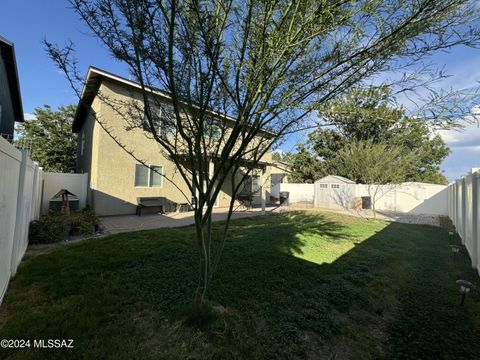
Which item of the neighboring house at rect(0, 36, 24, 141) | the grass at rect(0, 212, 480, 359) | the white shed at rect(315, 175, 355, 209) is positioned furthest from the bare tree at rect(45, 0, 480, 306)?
the white shed at rect(315, 175, 355, 209)

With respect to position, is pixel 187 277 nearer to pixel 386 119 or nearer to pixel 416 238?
pixel 386 119

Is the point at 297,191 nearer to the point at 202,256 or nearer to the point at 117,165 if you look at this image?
the point at 117,165

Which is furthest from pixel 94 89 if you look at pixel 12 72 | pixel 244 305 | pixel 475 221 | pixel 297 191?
pixel 297 191

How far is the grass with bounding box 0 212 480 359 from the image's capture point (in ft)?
8.61

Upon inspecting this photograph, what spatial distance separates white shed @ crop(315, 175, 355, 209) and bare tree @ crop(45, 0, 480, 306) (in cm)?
1744

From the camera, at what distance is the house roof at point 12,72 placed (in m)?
8.58

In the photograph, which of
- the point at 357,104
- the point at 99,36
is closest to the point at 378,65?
the point at 357,104

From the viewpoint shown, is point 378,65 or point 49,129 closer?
point 378,65

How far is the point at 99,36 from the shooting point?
2.38 meters

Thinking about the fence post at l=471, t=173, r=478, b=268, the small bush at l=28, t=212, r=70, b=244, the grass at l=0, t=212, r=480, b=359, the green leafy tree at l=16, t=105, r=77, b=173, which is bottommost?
the grass at l=0, t=212, r=480, b=359

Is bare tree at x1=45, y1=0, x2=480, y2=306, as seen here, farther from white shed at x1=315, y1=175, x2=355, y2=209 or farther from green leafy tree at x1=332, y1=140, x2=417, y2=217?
white shed at x1=315, y1=175, x2=355, y2=209

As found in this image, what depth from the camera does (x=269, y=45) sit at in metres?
2.23

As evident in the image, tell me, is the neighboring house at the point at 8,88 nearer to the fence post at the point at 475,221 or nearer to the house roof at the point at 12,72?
the house roof at the point at 12,72

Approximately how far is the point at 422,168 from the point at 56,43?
121 ft
